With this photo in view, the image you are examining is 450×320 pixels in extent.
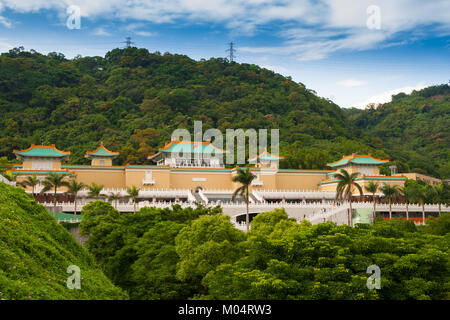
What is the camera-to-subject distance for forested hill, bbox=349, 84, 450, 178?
263 ft

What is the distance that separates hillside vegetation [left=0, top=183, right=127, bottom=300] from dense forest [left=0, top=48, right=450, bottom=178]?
45.6 meters

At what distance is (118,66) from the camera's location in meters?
108

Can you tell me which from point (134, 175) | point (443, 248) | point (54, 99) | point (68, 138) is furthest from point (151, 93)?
point (443, 248)

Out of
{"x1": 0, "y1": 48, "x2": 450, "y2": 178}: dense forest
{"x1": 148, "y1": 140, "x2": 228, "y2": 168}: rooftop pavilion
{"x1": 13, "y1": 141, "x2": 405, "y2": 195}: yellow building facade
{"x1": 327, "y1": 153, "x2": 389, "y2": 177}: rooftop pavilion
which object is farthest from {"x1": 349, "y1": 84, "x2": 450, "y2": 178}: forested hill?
{"x1": 148, "y1": 140, "x2": 228, "y2": 168}: rooftop pavilion

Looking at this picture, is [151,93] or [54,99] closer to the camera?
[54,99]

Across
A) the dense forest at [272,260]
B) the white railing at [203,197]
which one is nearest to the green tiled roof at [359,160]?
the white railing at [203,197]

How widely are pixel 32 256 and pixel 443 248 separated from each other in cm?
1397

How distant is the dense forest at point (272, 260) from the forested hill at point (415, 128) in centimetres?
5404

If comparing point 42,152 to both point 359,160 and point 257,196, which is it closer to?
point 257,196

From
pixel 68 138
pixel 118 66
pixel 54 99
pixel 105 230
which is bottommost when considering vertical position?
pixel 105 230

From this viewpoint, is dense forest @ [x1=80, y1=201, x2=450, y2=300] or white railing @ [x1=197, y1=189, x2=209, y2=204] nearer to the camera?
dense forest @ [x1=80, y1=201, x2=450, y2=300]

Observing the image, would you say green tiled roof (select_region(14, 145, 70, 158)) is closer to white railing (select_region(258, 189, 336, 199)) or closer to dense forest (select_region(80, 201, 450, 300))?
white railing (select_region(258, 189, 336, 199))
